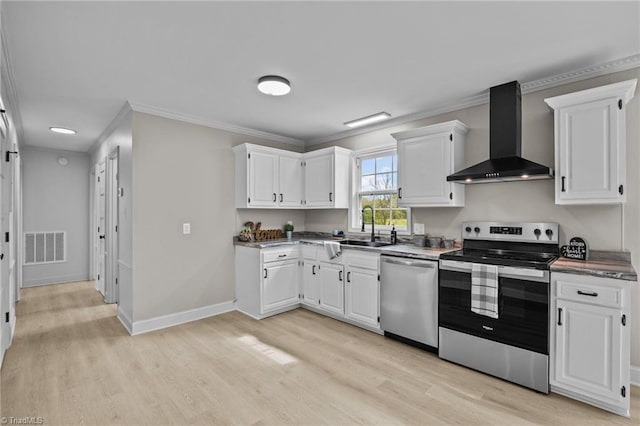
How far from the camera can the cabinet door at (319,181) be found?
4367mm

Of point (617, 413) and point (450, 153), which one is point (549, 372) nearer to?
point (617, 413)

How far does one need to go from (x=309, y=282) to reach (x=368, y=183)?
1593mm

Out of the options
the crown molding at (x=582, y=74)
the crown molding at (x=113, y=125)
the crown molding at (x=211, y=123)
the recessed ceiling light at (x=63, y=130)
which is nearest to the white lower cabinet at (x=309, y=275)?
the crown molding at (x=211, y=123)

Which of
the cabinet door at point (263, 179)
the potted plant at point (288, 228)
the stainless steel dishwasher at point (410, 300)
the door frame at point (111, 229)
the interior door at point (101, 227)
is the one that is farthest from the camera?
the interior door at point (101, 227)

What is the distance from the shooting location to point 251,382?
2457 mm

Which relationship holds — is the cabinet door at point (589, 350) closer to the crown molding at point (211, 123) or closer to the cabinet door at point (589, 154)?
the cabinet door at point (589, 154)

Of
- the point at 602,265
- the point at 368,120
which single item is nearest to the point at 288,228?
the point at 368,120

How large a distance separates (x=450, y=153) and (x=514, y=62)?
0.93 metres

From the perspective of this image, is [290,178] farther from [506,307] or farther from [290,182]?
[506,307]

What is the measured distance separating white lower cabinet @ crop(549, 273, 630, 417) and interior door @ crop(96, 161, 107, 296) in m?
5.59

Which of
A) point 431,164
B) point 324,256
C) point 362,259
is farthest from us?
point 324,256

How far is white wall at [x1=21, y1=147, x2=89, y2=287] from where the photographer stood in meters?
5.48

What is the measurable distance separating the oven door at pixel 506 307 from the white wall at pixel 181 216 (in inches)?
110

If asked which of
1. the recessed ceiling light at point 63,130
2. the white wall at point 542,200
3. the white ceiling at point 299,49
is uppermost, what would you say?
the white ceiling at point 299,49
